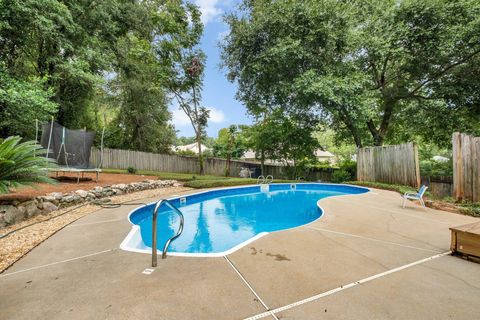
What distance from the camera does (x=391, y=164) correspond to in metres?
9.46

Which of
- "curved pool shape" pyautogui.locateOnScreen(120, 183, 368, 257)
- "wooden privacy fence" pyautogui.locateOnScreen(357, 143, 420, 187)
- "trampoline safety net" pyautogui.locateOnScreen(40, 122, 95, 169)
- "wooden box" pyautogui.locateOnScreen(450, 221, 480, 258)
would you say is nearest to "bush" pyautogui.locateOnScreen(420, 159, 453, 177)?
"wooden privacy fence" pyautogui.locateOnScreen(357, 143, 420, 187)

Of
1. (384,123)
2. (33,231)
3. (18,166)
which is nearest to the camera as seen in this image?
(33,231)

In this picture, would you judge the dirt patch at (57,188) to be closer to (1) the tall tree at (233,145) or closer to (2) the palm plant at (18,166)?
(2) the palm plant at (18,166)

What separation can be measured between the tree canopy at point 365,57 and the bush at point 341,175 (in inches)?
70.6

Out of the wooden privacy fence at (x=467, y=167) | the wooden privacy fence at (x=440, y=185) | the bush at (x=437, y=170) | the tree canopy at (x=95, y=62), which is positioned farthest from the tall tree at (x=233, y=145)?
the wooden privacy fence at (x=467, y=167)

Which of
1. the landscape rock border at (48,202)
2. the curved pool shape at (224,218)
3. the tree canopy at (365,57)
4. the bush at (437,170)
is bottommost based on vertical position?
the curved pool shape at (224,218)

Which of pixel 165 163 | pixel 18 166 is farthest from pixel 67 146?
pixel 165 163

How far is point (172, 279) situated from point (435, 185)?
36.8 feet

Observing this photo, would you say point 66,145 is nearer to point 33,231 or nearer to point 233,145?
point 33,231

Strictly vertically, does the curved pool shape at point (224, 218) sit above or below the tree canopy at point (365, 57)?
below

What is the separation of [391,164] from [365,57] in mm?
5556

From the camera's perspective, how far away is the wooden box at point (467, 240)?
2625 millimetres

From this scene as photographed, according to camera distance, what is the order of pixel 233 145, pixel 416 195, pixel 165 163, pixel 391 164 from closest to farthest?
pixel 416 195
pixel 391 164
pixel 165 163
pixel 233 145

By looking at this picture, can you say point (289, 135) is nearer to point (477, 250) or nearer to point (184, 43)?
point (184, 43)
